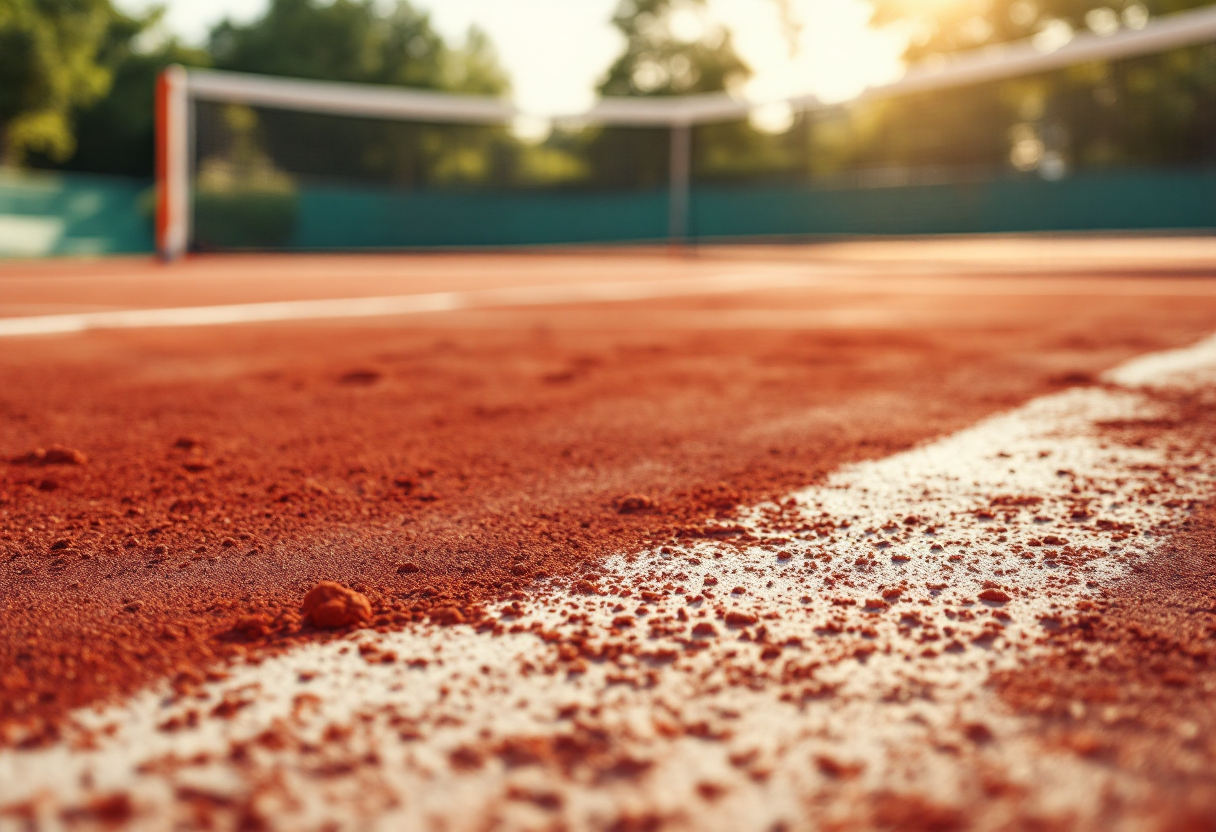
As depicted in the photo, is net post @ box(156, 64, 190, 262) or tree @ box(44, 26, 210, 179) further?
tree @ box(44, 26, 210, 179)

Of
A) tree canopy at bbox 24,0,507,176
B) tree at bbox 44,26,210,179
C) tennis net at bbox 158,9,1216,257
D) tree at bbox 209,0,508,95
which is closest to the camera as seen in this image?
tennis net at bbox 158,9,1216,257

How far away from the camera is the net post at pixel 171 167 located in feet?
38.8

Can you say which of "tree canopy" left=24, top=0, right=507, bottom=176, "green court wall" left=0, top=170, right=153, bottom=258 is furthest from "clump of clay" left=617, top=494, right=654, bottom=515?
"tree canopy" left=24, top=0, right=507, bottom=176

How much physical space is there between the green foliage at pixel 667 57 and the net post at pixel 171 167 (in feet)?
71.0

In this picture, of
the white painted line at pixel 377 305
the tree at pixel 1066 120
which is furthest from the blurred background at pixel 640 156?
the white painted line at pixel 377 305

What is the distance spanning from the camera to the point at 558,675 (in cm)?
100

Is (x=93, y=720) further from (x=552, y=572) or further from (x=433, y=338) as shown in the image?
(x=433, y=338)

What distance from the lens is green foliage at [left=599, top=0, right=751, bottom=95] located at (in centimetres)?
3194

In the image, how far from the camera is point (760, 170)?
20.1m

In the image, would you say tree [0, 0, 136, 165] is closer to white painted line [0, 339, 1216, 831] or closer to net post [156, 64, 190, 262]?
net post [156, 64, 190, 262]

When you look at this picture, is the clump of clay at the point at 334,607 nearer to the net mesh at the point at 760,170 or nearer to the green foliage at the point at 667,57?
the net mesh at the point at 760,170

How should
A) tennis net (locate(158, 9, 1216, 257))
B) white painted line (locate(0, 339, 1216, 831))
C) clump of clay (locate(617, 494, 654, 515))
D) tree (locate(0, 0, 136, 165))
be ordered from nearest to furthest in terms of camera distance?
white painted line (locate(0, 339, 1216, 831)), clump of clay (locate(617, 494, 654, 515)), tennis net (locate(158, 9, 1216, 257)), tree (locate(0, 0, 136, 165))

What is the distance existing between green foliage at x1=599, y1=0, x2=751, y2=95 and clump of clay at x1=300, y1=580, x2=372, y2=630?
32290mm

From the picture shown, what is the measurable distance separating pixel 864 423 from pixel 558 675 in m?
1.49
